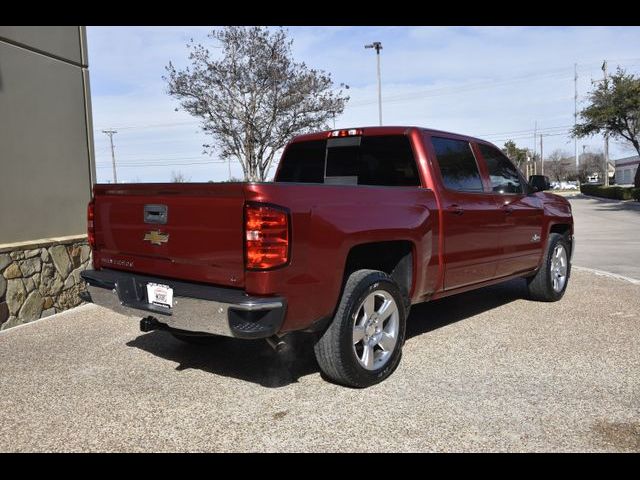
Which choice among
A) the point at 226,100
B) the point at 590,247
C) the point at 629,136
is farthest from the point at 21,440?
the point at 629,136

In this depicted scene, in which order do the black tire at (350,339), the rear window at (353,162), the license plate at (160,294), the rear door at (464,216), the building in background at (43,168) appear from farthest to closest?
the building in background at (43,168), the rear window at (353,162), the rear door at (464,216), the black tire at (350,339), the license plate at (160,294)

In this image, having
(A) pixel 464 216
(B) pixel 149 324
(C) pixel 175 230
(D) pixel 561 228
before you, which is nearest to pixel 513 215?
(A) pixel 464 216

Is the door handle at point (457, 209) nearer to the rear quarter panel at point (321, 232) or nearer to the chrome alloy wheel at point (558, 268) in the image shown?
the rear quarter panel at point (321, 232)

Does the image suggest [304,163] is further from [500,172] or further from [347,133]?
[500,172]

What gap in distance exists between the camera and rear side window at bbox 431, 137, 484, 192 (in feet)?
16.4

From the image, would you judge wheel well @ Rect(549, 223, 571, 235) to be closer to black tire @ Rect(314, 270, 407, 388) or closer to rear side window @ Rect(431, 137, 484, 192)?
rear side window @ Rect(431, 137, 484, 192)

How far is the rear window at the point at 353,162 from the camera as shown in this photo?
4.92 metres

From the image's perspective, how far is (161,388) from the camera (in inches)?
161

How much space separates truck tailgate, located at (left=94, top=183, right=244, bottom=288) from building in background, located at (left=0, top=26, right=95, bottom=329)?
2.46 metres

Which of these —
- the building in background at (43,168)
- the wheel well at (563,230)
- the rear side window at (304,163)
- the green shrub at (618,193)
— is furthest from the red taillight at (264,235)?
the green shrub at (618,193)

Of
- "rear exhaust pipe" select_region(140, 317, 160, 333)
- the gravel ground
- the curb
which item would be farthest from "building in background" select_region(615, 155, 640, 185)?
"rear exhaust pipe" select_region(140, 317, 160, 333)

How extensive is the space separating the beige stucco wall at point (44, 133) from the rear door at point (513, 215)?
4.83 meters

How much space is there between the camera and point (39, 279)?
641 centimetres
